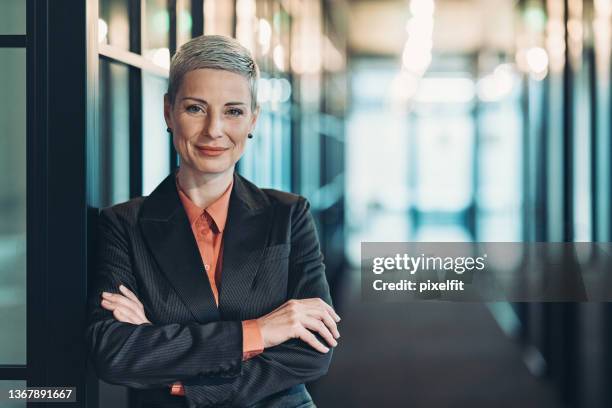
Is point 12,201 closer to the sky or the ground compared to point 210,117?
closer to the ground

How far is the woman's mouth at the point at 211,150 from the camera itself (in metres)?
1.83

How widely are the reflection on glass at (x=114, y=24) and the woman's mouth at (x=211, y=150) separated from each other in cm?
37

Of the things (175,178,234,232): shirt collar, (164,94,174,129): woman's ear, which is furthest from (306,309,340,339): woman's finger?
(164,94,174,129): woman's ear

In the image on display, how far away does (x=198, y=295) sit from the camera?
1.84m

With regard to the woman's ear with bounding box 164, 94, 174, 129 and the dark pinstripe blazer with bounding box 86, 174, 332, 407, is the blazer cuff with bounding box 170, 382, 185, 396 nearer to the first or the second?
the dark pinstripe blazer with bounding box 86, 174, 332, 407

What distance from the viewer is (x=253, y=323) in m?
1.81

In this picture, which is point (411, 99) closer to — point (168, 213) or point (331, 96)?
point (331, 96)

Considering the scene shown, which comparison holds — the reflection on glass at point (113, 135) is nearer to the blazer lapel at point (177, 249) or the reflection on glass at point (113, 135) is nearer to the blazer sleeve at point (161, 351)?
the blazer lapel at point (177, 249)

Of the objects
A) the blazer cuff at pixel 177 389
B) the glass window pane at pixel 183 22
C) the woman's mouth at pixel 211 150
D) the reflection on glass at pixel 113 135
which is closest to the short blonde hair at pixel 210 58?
the woman's mouth at pixel 211 150

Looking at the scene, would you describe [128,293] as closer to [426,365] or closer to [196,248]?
[196,248]

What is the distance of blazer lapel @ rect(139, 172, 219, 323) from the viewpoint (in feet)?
6.03

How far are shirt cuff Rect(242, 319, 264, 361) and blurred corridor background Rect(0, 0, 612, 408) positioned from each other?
0.38m

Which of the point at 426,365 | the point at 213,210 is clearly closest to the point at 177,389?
the point at 213,210

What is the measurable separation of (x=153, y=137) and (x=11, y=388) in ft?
2.31
